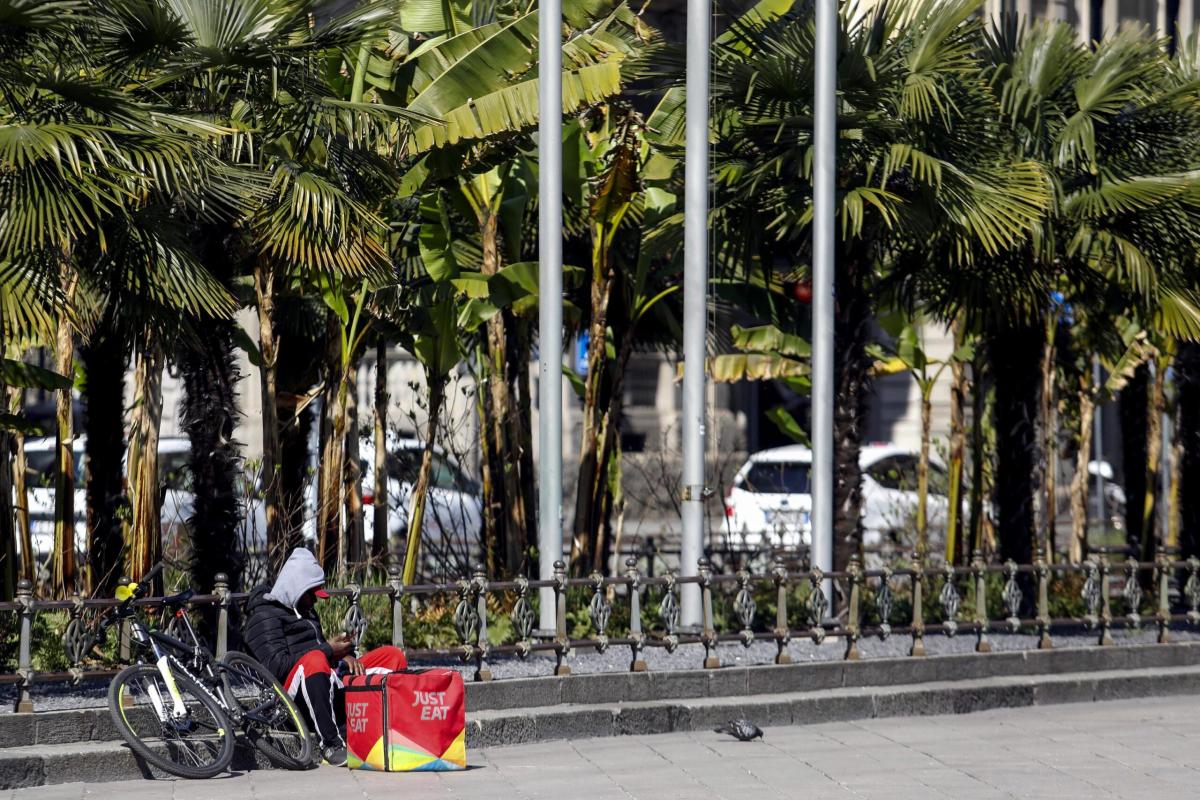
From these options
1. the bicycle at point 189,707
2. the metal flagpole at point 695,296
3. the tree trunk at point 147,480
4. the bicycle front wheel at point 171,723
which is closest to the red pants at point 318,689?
the bicycle at point 189,707

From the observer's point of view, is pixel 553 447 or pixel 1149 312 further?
pixel 1149 312

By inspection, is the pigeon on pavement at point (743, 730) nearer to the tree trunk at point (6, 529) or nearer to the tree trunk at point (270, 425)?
the tree trunk at point (270, 425)

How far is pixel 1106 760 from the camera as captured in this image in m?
9.76

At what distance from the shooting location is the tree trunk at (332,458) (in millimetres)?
13977

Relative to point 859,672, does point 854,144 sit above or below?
above

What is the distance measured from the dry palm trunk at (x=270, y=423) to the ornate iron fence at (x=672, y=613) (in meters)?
0.90

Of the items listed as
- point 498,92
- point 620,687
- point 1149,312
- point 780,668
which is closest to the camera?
point 620,687

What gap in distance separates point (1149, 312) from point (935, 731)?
4934 mm

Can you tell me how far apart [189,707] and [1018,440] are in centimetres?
876

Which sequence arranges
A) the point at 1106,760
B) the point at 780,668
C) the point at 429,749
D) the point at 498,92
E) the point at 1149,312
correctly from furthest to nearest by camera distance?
the point at 1149,312
the point at 498,92
the point at 780,668
the point at 1106,760
the point at 429,749

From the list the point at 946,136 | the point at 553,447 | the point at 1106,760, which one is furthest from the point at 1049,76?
the point at 1106,760

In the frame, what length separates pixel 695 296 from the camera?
12.3 m

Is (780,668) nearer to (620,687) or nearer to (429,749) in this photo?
(620,687)

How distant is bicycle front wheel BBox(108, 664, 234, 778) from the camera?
8531 mm
